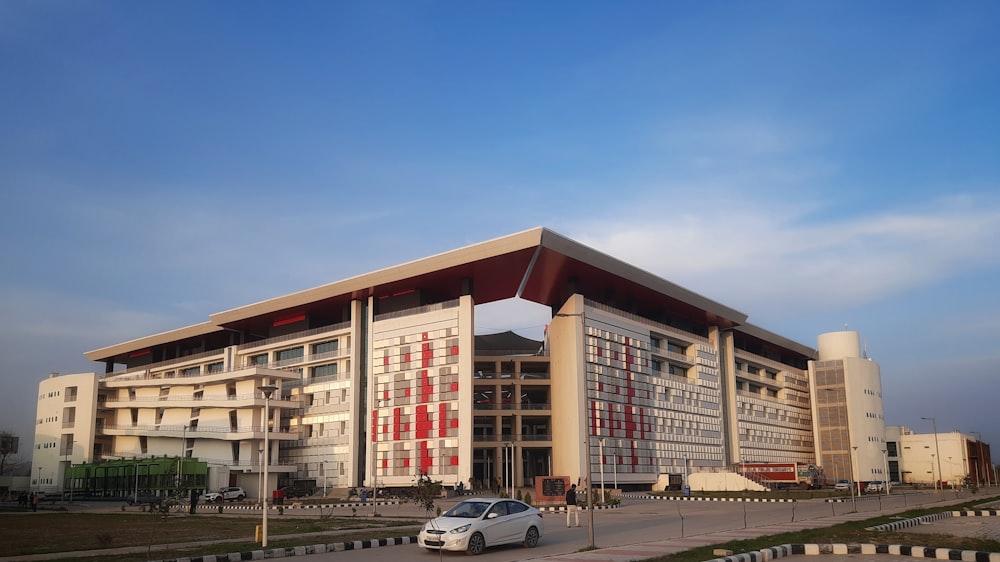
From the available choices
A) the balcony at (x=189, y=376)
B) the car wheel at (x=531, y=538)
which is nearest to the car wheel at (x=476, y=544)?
the car wheel at (x=531, y=538)

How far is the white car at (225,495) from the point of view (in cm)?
7219

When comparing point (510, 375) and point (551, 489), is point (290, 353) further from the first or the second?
point (551, 489)

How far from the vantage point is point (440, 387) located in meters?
75.1

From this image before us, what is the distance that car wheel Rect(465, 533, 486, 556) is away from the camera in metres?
23.0

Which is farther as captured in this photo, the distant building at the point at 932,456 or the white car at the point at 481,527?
the distant building at the point at 932,456

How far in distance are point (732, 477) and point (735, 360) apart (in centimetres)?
3387

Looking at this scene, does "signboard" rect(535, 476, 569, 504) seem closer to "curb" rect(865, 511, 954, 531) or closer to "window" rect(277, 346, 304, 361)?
"curb" rect(865, 511, 954, 531)

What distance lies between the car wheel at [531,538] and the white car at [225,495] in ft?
176

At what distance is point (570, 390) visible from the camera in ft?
251

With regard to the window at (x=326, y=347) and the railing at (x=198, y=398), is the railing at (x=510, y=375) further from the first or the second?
the railing at (x=198, y=398)

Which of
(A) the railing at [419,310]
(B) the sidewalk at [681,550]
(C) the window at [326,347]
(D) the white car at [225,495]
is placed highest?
(A) the railing at [419,310]

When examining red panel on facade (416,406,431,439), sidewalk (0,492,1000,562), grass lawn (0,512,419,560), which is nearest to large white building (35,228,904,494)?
red panel on facade (416,406,431,439)

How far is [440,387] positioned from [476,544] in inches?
2056

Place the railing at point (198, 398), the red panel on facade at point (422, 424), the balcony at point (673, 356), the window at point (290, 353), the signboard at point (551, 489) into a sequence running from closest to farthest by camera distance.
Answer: the signboard at point (551, 489) → the red panel on facade at point (422, 424) → the railing at point (198, 398) → the window at point (290, 353) → the balcony at point (673, 356)
